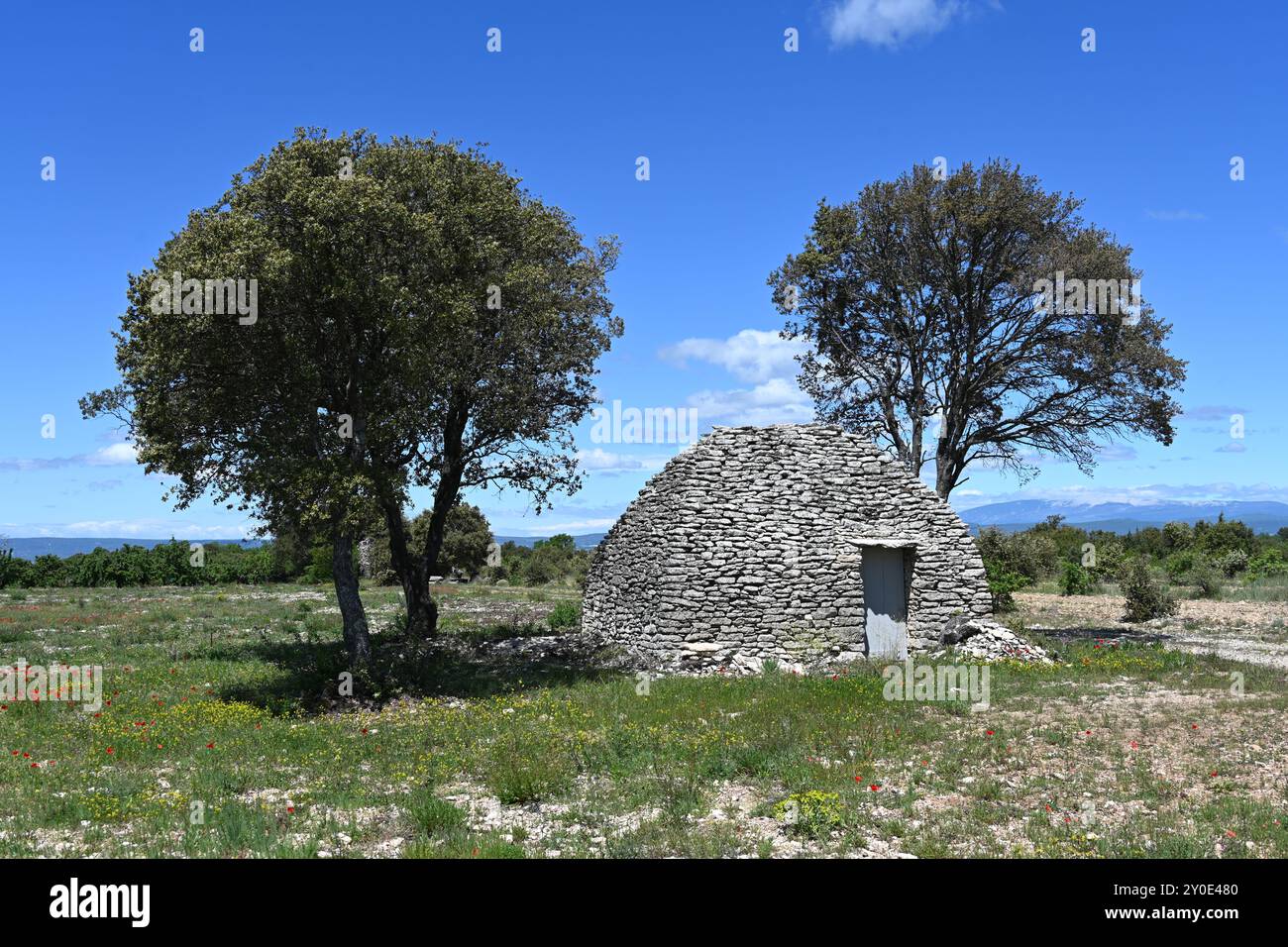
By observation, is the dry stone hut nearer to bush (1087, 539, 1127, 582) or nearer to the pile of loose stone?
the pile of loose stone

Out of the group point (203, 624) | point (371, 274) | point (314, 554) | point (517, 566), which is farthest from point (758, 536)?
point (314, 554)

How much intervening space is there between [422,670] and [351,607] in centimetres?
228

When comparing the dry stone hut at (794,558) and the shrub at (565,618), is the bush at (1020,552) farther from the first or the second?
the shrub at (565,618)

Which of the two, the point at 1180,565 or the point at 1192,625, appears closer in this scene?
the point at 1192,625

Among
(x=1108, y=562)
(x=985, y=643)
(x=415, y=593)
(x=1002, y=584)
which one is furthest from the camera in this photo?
(x=1108, y=562)

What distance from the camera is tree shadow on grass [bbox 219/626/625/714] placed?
16.9 m

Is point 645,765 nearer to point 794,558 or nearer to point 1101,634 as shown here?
point 794,558

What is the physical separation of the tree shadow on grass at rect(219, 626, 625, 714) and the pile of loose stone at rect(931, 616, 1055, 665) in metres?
7.69

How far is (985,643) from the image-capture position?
20328mm

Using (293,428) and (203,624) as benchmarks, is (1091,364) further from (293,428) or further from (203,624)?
(203,624)

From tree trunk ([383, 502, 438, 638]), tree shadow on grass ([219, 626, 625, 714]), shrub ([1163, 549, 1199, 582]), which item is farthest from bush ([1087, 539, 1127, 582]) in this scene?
tree trunk ([383, 502, 438, 638])

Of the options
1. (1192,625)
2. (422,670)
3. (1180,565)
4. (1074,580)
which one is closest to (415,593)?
(422,670)

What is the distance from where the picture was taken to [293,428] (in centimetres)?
1711
